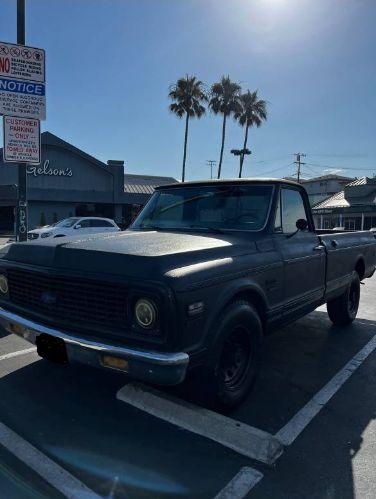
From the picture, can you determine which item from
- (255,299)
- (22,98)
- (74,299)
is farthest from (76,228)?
(74,299)

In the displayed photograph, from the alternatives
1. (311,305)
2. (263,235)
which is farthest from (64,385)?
(311,305)

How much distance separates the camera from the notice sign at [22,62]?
7357 mm

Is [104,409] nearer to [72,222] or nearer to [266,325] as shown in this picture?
[266,325]

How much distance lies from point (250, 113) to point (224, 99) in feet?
11.3

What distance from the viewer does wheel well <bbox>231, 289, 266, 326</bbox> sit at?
3.58 metres

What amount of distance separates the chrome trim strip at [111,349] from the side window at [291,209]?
7.28ft

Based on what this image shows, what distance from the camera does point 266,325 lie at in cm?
402

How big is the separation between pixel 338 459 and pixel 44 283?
100.0 inches

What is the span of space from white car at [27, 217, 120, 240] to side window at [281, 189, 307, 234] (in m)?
15.0

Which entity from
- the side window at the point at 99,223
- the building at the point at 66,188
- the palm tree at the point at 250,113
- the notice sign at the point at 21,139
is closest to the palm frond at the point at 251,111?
the palm tree at the point at 250,113

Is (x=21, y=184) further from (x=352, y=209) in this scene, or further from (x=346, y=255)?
(x=352, y=209)

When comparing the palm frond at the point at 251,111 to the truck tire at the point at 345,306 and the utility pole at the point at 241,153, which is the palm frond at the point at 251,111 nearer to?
the utility pole at the point at 241,153

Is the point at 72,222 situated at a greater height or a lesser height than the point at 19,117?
lesser

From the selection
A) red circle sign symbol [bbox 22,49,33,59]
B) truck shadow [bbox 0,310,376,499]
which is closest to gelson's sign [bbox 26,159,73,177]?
red circle sign symbol [bbox 22,49,33,59]
